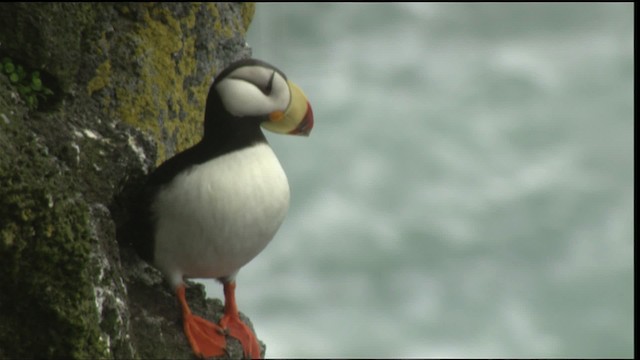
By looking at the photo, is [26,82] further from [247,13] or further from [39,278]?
[247,13]

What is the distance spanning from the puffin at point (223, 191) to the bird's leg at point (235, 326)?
0.28 feet

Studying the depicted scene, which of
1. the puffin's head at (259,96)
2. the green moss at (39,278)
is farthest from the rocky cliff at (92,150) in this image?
the puffin's head at (259,96)

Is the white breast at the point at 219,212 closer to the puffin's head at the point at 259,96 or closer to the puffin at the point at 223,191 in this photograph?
the puffin at the point at 223,191

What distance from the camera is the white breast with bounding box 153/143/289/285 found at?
4.52 m

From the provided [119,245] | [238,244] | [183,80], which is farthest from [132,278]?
[183,80]

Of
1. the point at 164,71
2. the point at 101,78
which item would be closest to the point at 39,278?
the point at 101,78

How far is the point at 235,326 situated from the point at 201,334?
26 centimetres

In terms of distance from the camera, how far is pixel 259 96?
4.68m

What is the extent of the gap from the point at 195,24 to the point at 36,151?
175cm

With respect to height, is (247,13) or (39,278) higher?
(247,13)

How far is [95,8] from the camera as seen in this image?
533cm

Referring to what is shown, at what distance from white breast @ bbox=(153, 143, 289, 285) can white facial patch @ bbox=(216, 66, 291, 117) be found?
150 mm

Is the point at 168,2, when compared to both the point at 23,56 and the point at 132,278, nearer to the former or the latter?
the point at 23,56

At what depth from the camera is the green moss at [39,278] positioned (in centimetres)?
391
